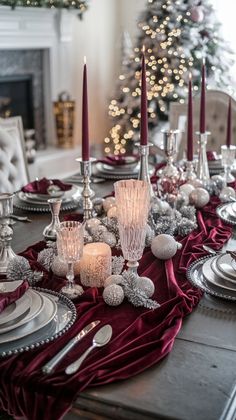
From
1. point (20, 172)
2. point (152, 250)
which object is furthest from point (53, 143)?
point (152, 250)

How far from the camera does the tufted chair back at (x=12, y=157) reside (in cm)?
238

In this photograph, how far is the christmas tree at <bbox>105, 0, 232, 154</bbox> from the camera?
4508 mm

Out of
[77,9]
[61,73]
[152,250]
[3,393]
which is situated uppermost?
[77,9]

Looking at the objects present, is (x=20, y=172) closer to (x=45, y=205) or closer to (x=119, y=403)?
(x=45, y=205)

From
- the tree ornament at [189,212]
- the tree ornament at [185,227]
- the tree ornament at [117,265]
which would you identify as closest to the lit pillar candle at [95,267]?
the tree ornament at [117,265]

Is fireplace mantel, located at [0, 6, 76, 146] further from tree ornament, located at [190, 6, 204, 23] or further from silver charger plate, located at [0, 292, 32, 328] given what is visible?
silver charger plate, located at [0, 292, 32, 328]

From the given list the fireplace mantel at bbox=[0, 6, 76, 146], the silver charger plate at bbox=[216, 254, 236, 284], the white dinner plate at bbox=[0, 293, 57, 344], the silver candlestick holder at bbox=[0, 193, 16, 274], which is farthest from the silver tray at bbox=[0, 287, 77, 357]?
the fireplace mantel at bbox=[0, 6, 76, 146]

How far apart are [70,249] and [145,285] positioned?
0.59 ft

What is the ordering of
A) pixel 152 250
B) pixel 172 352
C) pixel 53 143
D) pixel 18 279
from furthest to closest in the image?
pixel 53 143, pixel 152 250, pixel 18 279, pixel 172 352

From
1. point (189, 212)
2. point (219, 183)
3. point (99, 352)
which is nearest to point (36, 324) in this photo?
point (99, 352)

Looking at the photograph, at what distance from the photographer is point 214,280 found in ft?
4.15

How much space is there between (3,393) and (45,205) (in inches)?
41.2

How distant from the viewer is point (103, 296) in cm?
118

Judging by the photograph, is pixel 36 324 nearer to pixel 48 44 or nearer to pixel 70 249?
pixel 70 249
